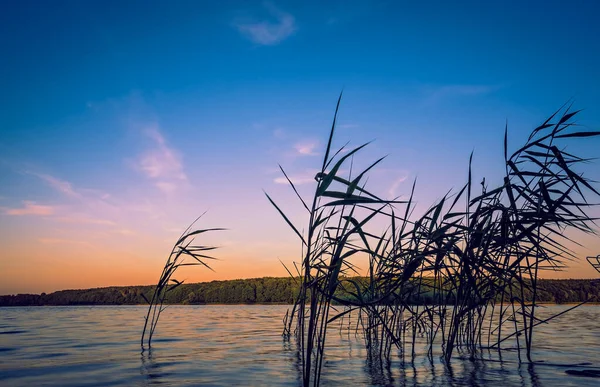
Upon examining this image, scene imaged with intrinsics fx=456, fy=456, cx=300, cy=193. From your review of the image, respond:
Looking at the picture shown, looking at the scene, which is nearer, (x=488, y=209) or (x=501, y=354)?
(x=488, y=209)

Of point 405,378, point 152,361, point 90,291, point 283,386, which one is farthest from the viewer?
point 90,291

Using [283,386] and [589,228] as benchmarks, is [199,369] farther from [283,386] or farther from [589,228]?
[589,228]

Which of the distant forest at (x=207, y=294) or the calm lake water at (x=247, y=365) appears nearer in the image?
the calm lake water at (x=247, y=365)

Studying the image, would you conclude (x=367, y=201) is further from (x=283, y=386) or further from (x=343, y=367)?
(x=343, y=367)

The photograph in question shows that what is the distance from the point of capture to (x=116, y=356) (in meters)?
8.40

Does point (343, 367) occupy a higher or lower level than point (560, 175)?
lower

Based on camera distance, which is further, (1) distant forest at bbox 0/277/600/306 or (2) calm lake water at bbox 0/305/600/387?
(1) distant forest at bbox 0/277/600/306

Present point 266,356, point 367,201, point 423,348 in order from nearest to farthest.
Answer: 1. point 367,201
2. point 266,356
3. point 423,348

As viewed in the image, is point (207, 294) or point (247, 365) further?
point (207, 294)

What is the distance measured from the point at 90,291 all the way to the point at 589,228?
160 ft

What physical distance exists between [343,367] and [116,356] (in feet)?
14.0

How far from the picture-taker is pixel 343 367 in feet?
23.5

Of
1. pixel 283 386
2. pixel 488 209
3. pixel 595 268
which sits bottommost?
pixel 283 386

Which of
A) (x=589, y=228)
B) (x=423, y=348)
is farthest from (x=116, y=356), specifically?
(x=589, y=228)
